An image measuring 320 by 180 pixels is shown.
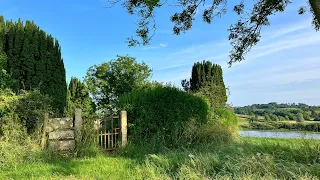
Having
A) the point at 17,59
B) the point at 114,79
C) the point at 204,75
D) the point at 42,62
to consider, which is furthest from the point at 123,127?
the point at 114,79

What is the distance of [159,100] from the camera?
8781mm

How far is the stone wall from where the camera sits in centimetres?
729

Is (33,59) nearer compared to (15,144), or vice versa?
(15,144)

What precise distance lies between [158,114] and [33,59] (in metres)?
5.88

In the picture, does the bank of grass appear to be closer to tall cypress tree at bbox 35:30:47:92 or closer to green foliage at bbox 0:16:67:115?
green foliage at bbox 0:16:67:115

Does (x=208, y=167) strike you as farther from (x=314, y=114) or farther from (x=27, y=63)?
(x=27, y=63)

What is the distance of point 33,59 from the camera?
11.0 meters

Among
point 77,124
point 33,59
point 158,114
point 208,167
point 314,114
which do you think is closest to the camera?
point 208,167

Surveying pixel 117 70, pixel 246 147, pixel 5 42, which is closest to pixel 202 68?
pixel 117 70

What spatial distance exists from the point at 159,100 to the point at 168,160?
359 centimetres

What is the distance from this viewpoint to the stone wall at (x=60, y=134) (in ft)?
23.9

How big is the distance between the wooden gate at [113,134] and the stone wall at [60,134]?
763 millimetres

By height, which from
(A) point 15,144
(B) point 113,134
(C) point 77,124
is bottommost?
(A) point 15,144

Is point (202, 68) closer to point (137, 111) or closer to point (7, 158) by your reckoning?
point (137, 111)
